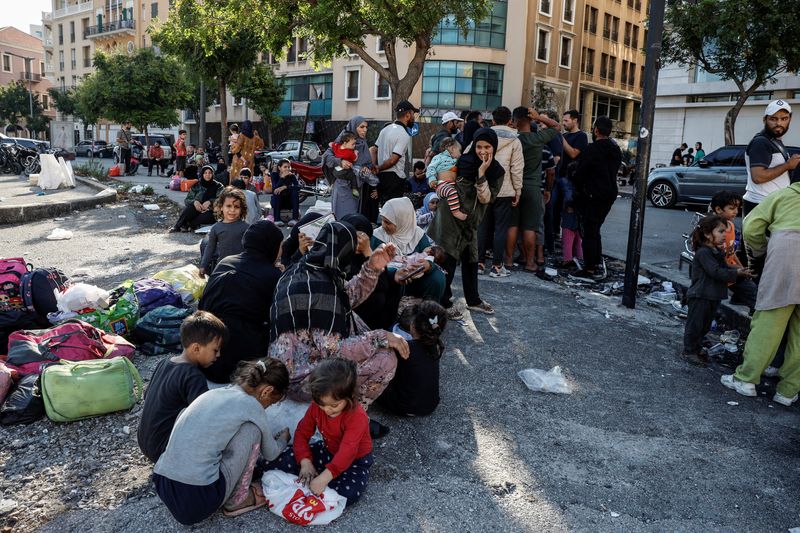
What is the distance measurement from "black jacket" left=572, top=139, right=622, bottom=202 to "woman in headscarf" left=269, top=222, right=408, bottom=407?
444cm

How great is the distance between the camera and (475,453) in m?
3.53

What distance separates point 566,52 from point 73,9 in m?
51.8

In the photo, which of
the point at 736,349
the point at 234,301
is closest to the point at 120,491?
the point at 234,301

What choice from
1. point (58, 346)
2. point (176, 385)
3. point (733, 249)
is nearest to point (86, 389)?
point (58, 346)

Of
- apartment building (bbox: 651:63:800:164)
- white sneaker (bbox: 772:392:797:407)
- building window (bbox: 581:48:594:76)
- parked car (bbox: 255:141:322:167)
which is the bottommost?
white sneaker (bbox: 772:392:797:407)

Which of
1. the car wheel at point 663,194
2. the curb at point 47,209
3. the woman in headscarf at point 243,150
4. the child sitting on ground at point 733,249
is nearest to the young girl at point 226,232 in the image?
the child sitting on ground at point 733,249

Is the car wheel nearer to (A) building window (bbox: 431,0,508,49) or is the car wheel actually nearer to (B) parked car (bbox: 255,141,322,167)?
(B) parked car (bbox: 255,141,322,167)

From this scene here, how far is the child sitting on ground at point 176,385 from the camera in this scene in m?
2.98

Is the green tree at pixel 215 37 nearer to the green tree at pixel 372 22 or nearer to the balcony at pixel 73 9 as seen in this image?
the green tree at pixel 372 22

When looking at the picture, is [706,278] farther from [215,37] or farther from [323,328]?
[215,37]

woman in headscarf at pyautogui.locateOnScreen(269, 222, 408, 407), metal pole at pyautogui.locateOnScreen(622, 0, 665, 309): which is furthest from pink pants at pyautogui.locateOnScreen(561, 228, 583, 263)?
woman in headscarf at pyautogui.locateOnScreen(269, 222, 408, 407)

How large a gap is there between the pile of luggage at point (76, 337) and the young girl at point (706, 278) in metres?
4.09

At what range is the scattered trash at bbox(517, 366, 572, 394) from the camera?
4430 millimetres

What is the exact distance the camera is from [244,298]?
3789 mm
